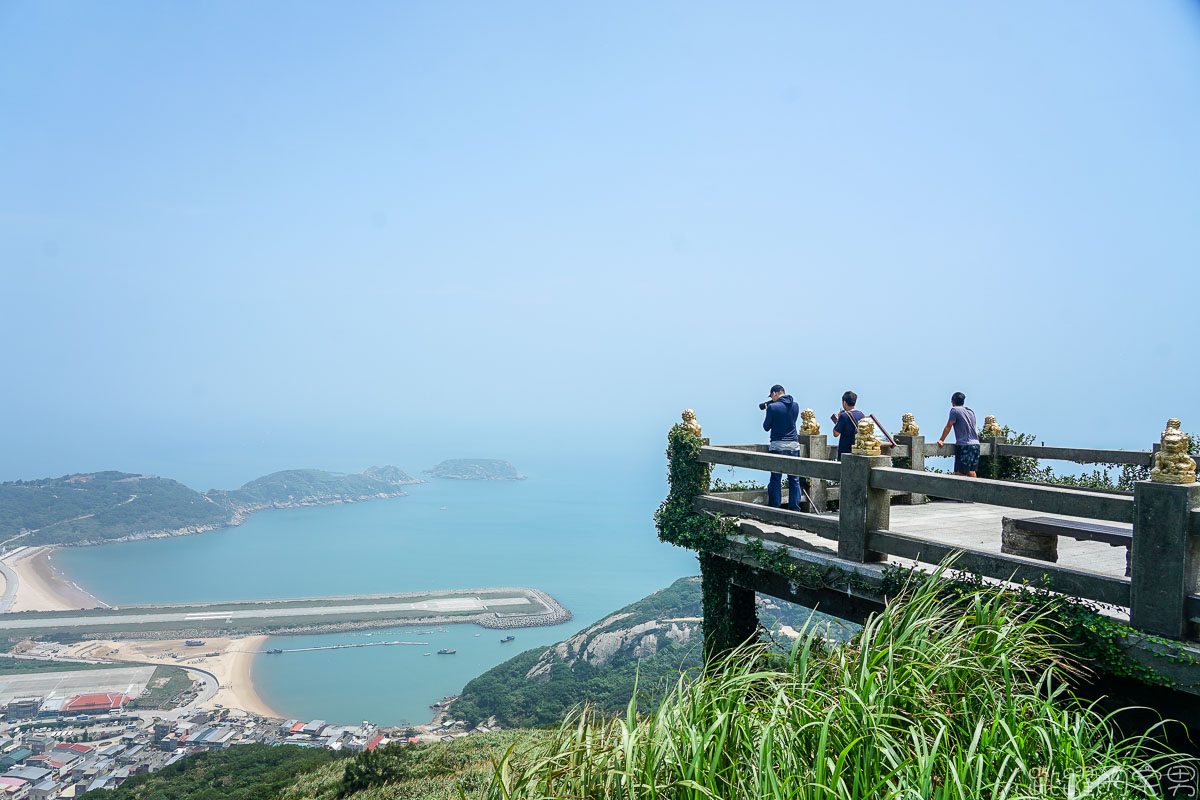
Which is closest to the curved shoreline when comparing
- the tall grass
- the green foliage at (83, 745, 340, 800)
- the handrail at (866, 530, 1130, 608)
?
the green foliage at (83, 745, 340, 800)

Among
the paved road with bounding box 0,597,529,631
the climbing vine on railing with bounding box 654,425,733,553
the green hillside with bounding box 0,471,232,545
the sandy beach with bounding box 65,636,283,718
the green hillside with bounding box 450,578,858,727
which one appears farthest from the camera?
the green hillside with bounding box 0,471,232,545

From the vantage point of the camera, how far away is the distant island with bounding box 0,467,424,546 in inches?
4395

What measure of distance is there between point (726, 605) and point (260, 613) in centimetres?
7941

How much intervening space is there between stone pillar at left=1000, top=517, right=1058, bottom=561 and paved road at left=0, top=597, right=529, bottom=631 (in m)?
75.0

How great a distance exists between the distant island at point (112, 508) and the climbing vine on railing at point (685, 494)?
129 meters

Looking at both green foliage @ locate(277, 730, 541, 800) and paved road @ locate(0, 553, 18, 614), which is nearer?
green foliage @ locate(277, 730, 541, 800)

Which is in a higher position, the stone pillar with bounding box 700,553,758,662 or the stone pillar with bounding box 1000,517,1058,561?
the stone pillar with bounding box 1000,517,1058,561

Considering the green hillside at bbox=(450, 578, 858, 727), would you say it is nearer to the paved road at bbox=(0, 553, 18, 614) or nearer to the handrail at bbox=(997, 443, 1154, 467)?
the handrail at bbox=(997, 443, 1154, 467)

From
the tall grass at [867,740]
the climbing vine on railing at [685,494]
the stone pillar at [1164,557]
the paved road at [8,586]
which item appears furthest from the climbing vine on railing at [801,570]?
the paved road at [8,586]

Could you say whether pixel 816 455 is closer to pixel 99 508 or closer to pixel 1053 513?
pixel 1053 513

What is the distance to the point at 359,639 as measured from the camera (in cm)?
6600

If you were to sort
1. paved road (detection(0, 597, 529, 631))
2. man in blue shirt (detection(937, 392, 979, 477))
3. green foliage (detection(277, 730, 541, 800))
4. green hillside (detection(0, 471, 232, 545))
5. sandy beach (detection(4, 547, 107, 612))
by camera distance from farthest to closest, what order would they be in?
green hillside (detection(0, 471, 232, 545)) < sandy beach (detection(4, 547, 107, 612)) < paved road (detection(0, 597, 529, 631)) < green foliage (detection(277, 730, 541, 800)) < man in blue shirt (detection(937, 392, 979, 477))

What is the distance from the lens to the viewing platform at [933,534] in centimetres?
351

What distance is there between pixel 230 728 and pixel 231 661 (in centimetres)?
1711
